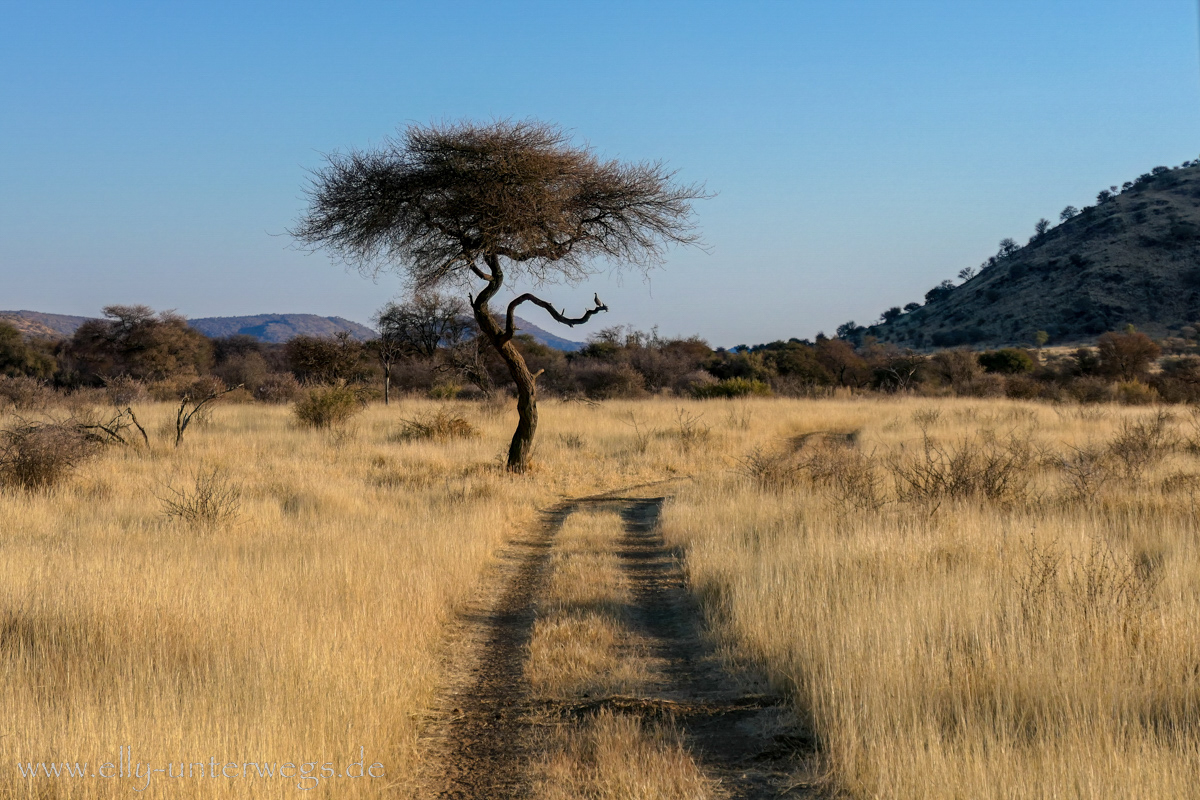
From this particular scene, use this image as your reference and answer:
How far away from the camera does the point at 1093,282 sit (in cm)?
5888

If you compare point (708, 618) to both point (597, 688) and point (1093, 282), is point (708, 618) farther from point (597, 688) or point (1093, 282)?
point (1093, 282)

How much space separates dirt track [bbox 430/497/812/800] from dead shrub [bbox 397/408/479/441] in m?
11.2

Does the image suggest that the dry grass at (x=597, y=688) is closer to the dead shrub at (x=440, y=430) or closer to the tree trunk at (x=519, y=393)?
the tree trunk at (x=519, y=393)

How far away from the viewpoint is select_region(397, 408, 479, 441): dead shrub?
57.6ft

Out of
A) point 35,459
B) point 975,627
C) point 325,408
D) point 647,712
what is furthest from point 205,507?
point 325,408

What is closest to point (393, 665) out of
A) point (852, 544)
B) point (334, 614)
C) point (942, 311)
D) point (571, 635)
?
point (334, 614)

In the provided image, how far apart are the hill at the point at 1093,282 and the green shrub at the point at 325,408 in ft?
173

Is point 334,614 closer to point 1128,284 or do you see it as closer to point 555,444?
point 555,444

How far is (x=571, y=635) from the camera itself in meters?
5.48

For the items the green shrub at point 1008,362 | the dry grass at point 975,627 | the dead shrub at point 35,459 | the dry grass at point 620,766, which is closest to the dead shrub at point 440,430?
the dead shrub at point 35,459

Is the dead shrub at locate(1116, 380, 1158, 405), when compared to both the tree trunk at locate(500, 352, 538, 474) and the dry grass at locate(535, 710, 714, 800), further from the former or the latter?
the dry grass at locate(535, 710, 714, 800)

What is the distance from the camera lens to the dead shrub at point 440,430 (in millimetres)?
17547

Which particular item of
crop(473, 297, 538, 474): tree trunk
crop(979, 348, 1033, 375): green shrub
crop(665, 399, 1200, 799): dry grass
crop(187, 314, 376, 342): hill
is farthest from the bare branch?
crop(187, 314, 376, 342): hill

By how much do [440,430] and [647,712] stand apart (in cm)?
1411
